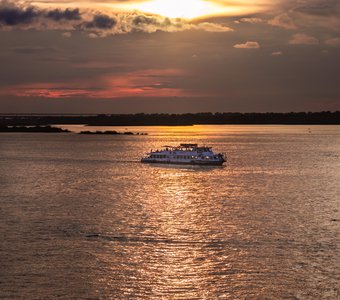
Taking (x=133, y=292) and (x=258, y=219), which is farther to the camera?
(x=258, y=219)

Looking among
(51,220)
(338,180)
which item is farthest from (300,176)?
(51,220)

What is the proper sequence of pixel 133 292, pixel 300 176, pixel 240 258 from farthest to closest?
pixel 300 176, pixel 240 258, pixel 133 292

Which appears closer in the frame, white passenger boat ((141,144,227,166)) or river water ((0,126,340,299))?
river water ((0,126,340,299))

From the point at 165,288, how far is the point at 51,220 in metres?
20.2

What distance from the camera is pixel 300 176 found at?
303ft

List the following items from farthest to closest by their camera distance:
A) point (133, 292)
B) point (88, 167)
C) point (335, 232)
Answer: point (88, 167) < point (335, 232) < point (133, 292)

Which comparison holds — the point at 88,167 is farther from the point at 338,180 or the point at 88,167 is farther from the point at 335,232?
the point at 335,232

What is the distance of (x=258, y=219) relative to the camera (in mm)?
49562

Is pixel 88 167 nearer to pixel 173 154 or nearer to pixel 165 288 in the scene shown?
pixel 173 154

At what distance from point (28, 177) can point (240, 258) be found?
57.6 m

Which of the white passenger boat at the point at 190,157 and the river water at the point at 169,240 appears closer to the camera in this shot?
the river water at the point at 169,240

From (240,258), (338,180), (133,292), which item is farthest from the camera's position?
(338,180)

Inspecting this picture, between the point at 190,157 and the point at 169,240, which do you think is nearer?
the point at 169,240

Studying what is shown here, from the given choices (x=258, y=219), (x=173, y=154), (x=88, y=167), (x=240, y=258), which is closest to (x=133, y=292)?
(x=240, y=258)
